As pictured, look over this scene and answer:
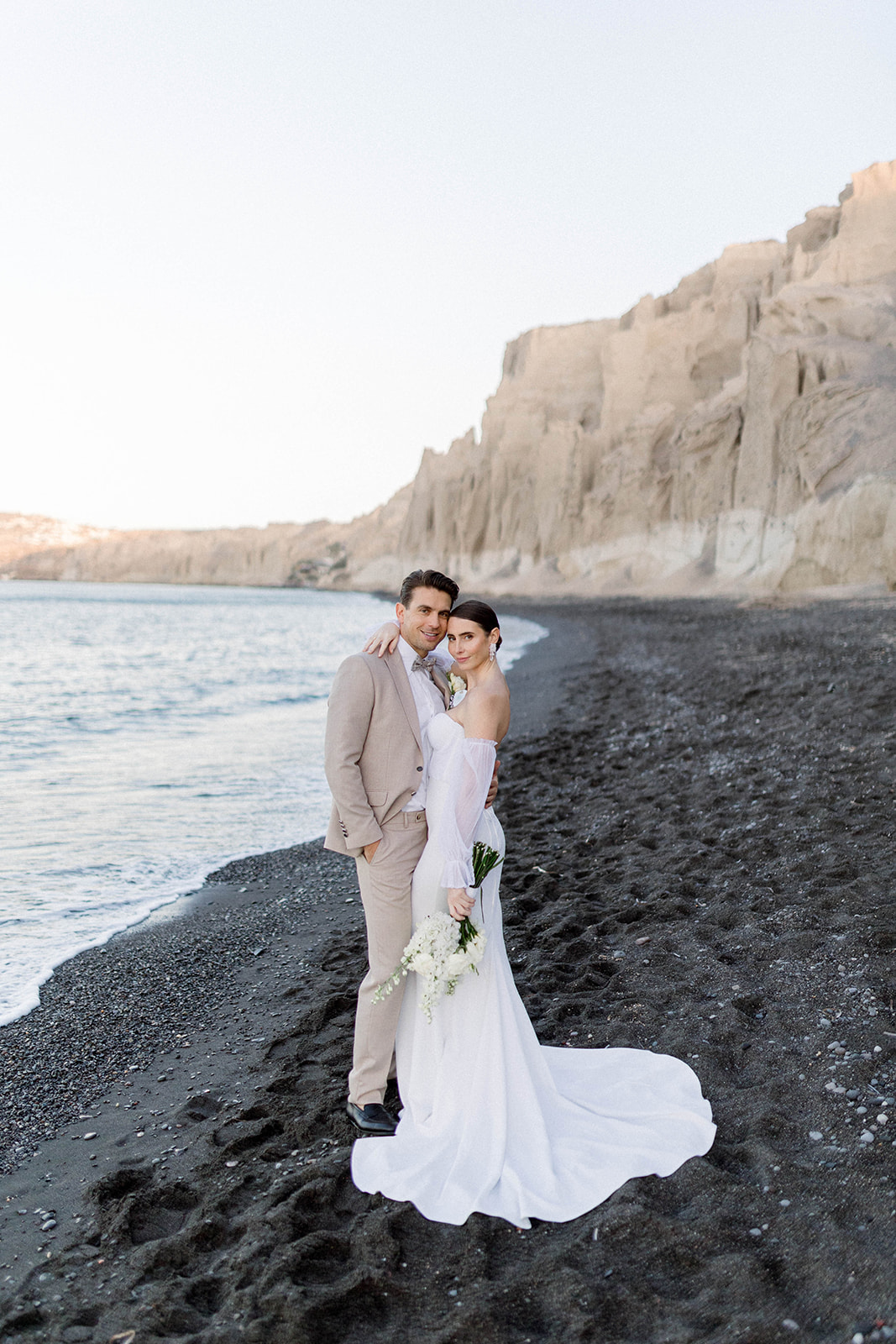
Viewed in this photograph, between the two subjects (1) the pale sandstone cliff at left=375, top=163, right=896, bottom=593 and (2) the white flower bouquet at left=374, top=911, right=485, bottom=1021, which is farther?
(1) the pale sandstone cliff at left=375, top=163, right=896, bottom=593

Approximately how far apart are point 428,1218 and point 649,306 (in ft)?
227

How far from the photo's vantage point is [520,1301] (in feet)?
7.84

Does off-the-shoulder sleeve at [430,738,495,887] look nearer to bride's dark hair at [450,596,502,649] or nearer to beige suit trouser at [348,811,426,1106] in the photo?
beige suit trouser at [348,811,426,1106]

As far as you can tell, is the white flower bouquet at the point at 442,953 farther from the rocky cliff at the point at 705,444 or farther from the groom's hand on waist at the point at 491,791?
the rocky cliff at the point at 705,444

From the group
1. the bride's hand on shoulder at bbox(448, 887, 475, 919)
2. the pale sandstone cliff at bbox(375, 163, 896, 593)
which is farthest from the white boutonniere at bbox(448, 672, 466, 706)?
the pale sandstone cliff at bbox(375, 163, 896, 593)

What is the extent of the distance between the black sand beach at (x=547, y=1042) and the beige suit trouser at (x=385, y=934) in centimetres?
23

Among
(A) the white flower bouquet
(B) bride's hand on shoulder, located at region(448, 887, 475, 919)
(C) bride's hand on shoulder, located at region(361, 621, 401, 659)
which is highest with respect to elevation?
(C) bride's hand on shoulder, located at region(361, 621, 401, 659)

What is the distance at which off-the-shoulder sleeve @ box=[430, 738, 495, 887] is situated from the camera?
3135mm

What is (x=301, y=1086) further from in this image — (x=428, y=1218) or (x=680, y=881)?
(x=680, y=881)

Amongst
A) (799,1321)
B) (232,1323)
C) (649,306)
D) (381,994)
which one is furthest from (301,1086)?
(649,306)

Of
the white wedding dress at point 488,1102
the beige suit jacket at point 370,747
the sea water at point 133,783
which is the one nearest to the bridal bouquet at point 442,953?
the white wedding dress at point 488,1102

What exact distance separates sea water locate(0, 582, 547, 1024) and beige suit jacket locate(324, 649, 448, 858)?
2586mm

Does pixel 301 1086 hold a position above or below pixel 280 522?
below

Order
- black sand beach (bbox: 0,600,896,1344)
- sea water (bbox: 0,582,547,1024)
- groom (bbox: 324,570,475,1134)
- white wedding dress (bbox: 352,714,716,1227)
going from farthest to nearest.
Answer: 1. sea water (bbox: 0,582,547,1024)
2. groom (bbox: 324,570,475,1134)
3. white wedding dress (bbox: 352,714,716,1227)
4. black sand beach (bbox: 0,600,896,1344)
